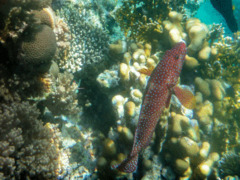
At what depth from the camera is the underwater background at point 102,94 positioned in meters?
3.08

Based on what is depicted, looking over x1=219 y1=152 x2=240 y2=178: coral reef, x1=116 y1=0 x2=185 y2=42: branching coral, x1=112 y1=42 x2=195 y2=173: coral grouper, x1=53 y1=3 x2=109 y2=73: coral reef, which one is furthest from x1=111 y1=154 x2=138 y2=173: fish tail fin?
x1=116 y1=0 x2=185 y2=42: branching coral

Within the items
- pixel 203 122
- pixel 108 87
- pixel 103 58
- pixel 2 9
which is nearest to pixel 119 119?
pixel 108 87

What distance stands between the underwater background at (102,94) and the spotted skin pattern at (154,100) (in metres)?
0.33

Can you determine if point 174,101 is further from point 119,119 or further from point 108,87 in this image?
point 108,87

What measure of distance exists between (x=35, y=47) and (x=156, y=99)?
252cm

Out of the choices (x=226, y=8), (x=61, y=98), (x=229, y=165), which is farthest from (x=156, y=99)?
(x=226, y=8)

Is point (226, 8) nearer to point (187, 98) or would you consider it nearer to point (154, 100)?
point (187, 98)

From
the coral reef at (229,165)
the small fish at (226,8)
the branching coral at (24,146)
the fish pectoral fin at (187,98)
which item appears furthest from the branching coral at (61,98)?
the small fish at (226,8)

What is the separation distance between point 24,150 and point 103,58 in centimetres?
342

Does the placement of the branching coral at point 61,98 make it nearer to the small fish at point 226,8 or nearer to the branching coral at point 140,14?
the branching coral at point 140,14

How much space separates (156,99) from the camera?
333 centimetres

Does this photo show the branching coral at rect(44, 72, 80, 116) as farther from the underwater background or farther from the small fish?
the small fish

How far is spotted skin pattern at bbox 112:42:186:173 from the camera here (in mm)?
3248

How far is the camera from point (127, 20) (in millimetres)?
6387
